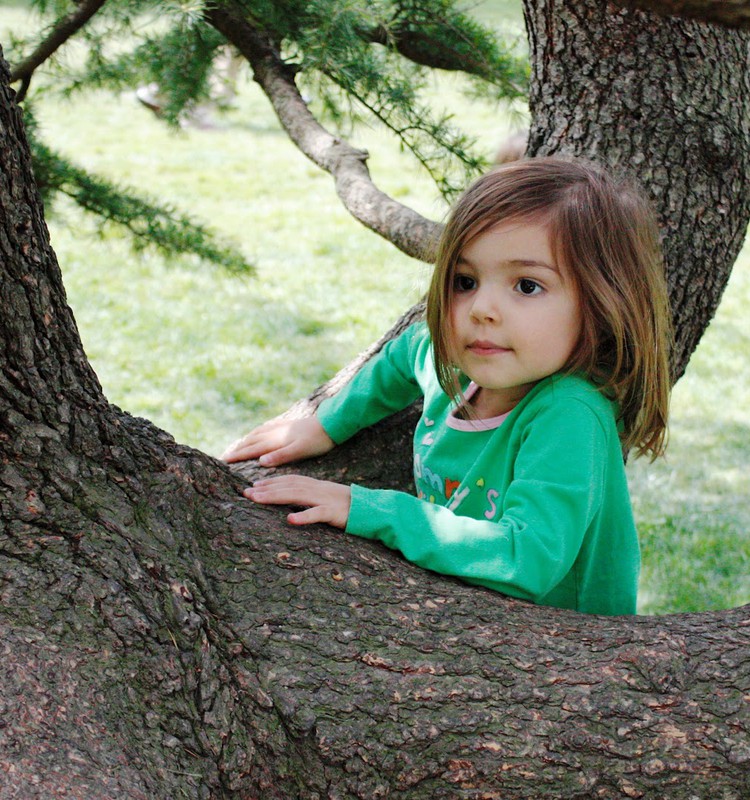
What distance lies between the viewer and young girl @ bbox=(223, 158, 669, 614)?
1.48 m

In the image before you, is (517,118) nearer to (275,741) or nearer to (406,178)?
(275,741)

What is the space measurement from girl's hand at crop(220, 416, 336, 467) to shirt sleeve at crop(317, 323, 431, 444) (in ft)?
0.07

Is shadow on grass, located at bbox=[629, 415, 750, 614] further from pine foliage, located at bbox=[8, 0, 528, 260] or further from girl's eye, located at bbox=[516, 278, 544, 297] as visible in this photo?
girl's eye, located at bbox=[516, 278, 544, 297]

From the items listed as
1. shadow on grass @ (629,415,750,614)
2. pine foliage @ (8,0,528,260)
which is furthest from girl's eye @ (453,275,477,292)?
shadow on grass @ (629,415,750,614)

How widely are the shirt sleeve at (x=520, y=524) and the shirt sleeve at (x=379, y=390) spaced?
0.38 meters

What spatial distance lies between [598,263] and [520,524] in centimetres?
47

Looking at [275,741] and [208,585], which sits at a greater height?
[208,585]

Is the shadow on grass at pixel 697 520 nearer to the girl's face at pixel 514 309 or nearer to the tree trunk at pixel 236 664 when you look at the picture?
the girl's face at pixel 514 309

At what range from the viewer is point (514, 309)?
5.21 ft

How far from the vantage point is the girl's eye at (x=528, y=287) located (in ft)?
5.26

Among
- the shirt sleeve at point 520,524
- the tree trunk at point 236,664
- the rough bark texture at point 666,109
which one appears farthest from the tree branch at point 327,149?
the tree trunk at point 236,664

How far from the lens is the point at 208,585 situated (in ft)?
4.14

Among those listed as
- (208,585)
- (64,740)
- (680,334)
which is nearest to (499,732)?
(208,585)

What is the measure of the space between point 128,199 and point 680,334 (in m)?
1.55
